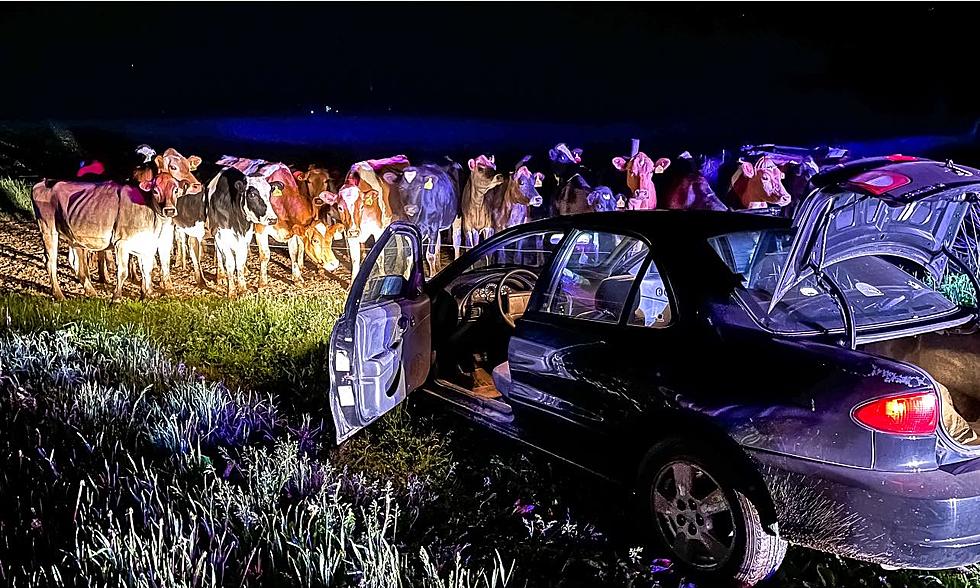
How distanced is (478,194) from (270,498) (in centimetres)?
762

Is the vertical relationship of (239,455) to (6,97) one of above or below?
below

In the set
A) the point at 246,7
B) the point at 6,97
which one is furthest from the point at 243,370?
the point at 6,97

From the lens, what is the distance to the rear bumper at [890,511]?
2.05 m

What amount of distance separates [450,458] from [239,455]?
1061 millimetres

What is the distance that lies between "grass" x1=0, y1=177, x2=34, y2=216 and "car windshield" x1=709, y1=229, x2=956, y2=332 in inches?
413

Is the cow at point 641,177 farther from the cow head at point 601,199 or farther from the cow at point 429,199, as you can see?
the cow at point 429,199

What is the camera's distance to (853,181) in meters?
2.30

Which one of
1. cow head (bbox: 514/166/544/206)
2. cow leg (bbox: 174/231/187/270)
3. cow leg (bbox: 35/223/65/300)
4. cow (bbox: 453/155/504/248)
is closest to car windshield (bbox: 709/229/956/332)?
cow head (bbox: 514/166/544/206)

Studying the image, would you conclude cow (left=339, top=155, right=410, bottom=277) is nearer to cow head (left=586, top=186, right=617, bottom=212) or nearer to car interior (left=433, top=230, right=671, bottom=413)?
cow head (left=586, top=186, right=617, bottom=212)

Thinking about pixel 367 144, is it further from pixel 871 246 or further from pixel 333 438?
pixel 871 246

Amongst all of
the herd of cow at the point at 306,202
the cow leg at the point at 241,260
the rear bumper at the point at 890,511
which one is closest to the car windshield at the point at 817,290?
the rear bumper at the point at 890,511

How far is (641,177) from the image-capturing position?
9.48 metres

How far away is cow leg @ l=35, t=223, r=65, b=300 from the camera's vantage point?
8.23m

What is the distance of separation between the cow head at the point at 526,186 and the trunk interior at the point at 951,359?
7.07m
